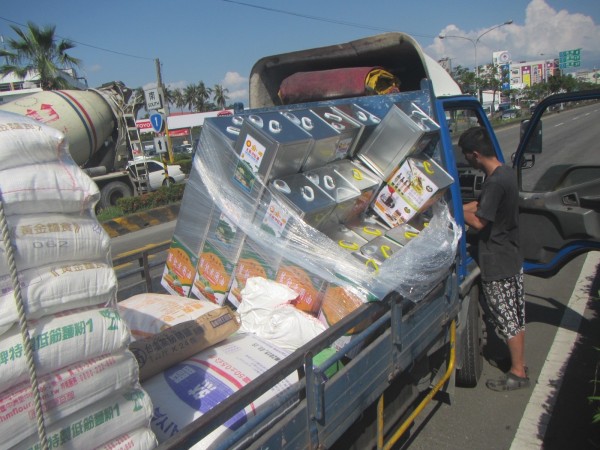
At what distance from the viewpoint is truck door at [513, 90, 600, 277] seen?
3.38 m

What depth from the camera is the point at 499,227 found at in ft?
10.5

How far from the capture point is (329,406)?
1.71 meters

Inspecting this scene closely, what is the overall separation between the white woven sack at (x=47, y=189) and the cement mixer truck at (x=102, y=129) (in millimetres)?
10474

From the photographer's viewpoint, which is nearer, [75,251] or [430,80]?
[75,251]

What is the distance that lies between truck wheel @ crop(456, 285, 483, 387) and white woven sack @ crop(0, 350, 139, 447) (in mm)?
2464

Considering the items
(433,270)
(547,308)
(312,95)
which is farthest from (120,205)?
(433,270)

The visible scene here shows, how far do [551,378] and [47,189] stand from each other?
3589 millimetres

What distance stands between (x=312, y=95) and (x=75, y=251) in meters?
2.74

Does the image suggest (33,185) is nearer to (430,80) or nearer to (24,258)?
(24,258)

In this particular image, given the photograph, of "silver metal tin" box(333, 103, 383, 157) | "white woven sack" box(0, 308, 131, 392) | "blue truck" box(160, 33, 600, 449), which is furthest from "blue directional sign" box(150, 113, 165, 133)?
"white woven sack" box(0, 308, 131, 392)

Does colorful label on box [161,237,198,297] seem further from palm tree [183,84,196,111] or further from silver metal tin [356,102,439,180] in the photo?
palm tree [183,84,196,111]

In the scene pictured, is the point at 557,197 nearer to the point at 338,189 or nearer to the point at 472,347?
the point at 472,347

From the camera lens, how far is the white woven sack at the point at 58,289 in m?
1.15

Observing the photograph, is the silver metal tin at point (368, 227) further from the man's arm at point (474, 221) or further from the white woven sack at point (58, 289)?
the white woven sack at point (58, 289)
